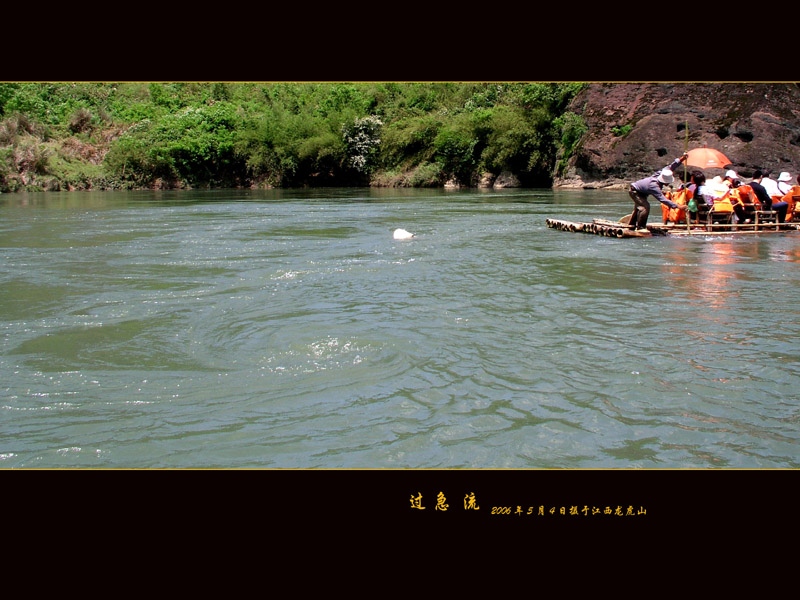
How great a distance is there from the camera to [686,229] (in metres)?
15.9

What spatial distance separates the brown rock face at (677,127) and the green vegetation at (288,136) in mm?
2761

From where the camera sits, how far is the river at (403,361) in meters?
4.86

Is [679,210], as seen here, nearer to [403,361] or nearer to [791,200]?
[791,200]

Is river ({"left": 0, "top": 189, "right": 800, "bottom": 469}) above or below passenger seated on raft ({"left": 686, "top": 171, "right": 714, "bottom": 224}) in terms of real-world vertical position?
below

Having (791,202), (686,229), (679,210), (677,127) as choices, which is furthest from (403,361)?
(677,127)

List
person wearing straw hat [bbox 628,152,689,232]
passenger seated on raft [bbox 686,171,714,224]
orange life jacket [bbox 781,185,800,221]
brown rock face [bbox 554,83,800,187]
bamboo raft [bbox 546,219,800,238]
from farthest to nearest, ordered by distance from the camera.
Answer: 1. brown rock face [bbox 554,83,800,187]
2. orange life jacket [bbox 781,185,800,221]
3. passenger seated on raft [bbox 686,171,714,224]
4. bamboo raft [bbox 546,219,800,238]
5. person wearing straw hat [bbox 628,152,689,232]

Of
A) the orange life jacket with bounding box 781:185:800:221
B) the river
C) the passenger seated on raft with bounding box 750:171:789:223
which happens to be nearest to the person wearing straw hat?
the river

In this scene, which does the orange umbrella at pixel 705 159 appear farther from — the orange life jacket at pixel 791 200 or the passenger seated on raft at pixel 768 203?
the orange life jacket at pixel 791 200

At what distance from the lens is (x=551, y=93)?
43.8 m

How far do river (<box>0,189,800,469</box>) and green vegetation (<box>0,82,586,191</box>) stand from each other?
33.2 metres

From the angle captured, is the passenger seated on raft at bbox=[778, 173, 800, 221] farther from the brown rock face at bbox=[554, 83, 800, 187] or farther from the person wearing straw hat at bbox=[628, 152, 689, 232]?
the brown rock face at bbox=[554, 83, 800, 187]

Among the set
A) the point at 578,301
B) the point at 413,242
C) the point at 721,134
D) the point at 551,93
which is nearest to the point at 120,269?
the point at 413,242

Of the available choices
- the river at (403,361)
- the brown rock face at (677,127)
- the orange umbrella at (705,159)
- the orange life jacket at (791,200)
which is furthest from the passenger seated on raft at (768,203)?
the brown rock face at (677,127)

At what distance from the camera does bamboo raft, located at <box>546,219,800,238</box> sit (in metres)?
15.6
